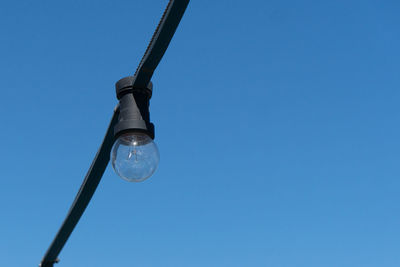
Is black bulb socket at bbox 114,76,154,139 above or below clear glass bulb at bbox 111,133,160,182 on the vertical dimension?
above

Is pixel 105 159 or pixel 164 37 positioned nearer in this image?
pixel 164 37

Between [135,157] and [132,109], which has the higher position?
[132,109]

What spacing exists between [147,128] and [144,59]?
42 cm

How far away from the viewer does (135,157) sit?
114 inches

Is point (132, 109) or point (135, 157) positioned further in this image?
point (132, 109)

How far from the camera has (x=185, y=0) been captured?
2.44 meters

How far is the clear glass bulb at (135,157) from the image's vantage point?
2.87 meters

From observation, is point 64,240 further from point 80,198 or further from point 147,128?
point 147,128

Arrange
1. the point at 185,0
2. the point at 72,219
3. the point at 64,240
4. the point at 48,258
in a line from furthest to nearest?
the point at 48,258 < the point at 64,240 < the point at 72,219 < the point at 185,0

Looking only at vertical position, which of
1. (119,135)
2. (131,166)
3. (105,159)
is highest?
(105,159)

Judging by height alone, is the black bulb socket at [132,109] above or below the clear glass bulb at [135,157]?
above

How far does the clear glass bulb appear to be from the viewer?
2.87 m

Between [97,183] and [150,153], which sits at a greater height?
[97,183]

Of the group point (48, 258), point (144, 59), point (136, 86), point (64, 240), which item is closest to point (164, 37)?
point (144, 59)
